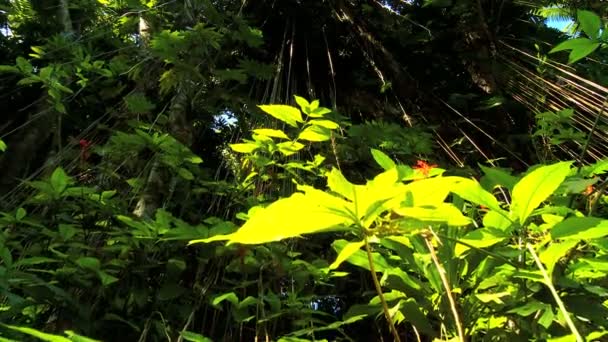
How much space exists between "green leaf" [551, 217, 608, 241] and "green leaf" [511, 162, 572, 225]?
0.04m

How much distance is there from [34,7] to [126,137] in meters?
2.01

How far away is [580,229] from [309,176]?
1.53 m

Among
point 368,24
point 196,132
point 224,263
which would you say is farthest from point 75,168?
point 368,24

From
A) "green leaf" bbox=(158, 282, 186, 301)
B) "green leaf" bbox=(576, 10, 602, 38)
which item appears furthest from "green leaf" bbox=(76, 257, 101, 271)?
"green leaf" bbox=(576, 10, 602, 38)

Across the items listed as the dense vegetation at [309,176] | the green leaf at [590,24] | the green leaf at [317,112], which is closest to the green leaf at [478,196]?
the dense vegetation at [309,176]

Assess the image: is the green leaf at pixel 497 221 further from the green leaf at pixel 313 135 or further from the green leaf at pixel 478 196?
the green leaf at pixel 313 135

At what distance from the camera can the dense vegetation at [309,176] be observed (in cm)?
74

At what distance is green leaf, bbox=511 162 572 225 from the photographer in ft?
2.04

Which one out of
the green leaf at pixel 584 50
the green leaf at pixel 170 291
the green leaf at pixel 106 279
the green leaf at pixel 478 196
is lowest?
the green leaf at pixel 170 291

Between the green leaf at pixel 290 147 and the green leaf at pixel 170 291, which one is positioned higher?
the green leaf at pixel 290 147

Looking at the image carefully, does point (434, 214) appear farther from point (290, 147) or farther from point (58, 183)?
point (58, 183)

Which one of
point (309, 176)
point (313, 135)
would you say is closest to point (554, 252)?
point (313, 135)

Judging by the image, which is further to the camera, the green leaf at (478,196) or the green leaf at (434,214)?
the green leaf at (478,196)

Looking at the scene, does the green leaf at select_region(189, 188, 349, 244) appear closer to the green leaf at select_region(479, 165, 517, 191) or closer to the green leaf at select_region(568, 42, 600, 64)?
the green leaf at select_region(479, 165, 517, 191)
